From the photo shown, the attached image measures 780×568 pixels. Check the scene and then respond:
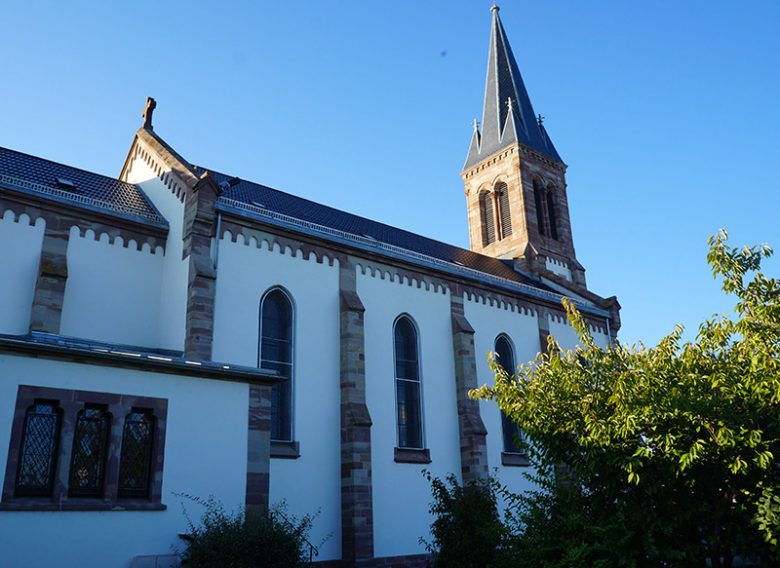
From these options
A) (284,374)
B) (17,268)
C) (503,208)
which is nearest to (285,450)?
(284,374)

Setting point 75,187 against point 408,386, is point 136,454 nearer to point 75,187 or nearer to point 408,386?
point 75,187

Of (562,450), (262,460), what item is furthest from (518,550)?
(262,460)

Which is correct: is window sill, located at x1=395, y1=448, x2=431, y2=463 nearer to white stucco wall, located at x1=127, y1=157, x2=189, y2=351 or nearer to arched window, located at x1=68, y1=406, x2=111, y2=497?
white stucco wall, located at x1=127, y1=157, x2=189, y2=351

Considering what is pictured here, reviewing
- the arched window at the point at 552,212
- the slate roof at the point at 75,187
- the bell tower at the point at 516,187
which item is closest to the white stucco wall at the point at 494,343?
the bell tower at the point at 516,187

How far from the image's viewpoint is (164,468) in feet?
38.0

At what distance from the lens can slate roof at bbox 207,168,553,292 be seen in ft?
76.1

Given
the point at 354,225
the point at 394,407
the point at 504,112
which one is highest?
the point at 504,112

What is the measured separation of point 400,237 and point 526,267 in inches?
309

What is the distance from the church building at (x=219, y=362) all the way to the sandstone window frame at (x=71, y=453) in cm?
3

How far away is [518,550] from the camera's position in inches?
388

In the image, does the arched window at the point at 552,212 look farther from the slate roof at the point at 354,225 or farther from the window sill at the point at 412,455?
the window sill at the point at 412,455

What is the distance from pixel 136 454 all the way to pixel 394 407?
995cm

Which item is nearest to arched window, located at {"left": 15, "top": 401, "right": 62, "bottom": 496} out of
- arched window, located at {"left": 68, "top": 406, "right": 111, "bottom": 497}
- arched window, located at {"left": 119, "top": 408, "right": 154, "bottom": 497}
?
arched window, located at {"left": 68, "top": 406, "right": 111, "bottom": 497}

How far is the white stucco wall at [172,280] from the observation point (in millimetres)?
17469
